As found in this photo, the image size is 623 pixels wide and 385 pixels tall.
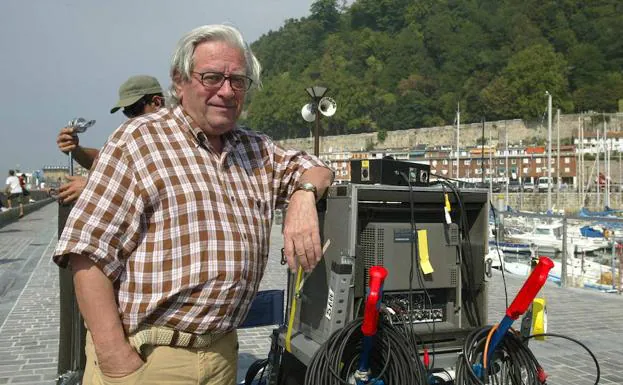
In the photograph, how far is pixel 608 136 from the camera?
69562mm

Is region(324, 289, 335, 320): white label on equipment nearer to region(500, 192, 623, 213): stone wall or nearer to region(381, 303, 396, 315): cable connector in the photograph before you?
region(381, 303, 396, 315): cable connector

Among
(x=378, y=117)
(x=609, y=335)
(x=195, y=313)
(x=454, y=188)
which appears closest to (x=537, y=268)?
(x=454, y=188)

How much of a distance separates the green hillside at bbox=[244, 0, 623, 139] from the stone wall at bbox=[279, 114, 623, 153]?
2.82 meters

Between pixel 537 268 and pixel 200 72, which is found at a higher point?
pixel 200 72

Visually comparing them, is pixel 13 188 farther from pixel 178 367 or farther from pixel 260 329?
pixel 178 367

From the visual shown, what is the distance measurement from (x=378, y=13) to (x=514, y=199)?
8776 centimetres

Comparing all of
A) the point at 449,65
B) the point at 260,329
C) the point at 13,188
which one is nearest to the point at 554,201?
the point at 13,188

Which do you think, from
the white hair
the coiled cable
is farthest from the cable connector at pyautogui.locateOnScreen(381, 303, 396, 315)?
the white hair

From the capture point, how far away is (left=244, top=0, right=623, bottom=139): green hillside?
273 ft

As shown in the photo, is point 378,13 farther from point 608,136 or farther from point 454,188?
point 454,188

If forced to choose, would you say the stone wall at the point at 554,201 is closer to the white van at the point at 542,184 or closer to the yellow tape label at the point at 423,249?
the white van at the point at 542,184

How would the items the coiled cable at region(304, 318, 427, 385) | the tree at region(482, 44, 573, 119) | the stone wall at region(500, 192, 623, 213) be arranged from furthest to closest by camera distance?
the tree at region(482, 44, 573, 119), the stone wall at region(500, 192, 623, 213), the coiled cable at region(304, 318, 427, 385)

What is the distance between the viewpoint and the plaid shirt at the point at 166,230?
1795mm

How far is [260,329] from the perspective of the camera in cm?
638
